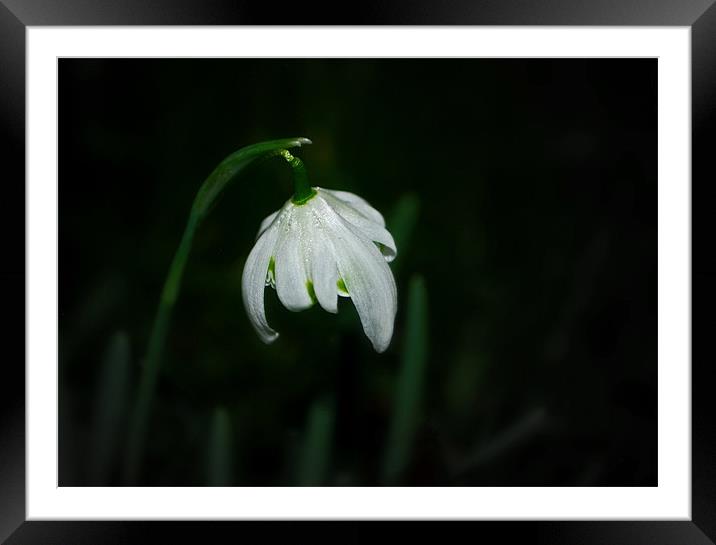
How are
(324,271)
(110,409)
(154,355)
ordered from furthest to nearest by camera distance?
(110,409) < (154,355) < (324,271)

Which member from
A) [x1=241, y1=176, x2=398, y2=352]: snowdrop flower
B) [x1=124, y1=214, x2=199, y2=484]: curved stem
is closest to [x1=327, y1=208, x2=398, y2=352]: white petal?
[x1=241, y1=176, x2=398, y2=352]: snowdrop flower

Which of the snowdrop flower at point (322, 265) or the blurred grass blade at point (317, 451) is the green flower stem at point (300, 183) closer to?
the snowdrop flower at point (322, 265)

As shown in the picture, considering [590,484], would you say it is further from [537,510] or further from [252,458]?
[252,458]

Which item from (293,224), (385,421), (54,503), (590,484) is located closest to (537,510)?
(590,484)

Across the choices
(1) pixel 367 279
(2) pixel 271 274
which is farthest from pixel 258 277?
(1) pixel 367 279

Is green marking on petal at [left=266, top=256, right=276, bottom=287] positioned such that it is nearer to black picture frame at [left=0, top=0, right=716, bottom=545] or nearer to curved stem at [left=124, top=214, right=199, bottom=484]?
curved stem at [left=124, top=214, right=199, bottom=484]

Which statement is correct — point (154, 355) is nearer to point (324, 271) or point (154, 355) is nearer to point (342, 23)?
point (324, 271)
